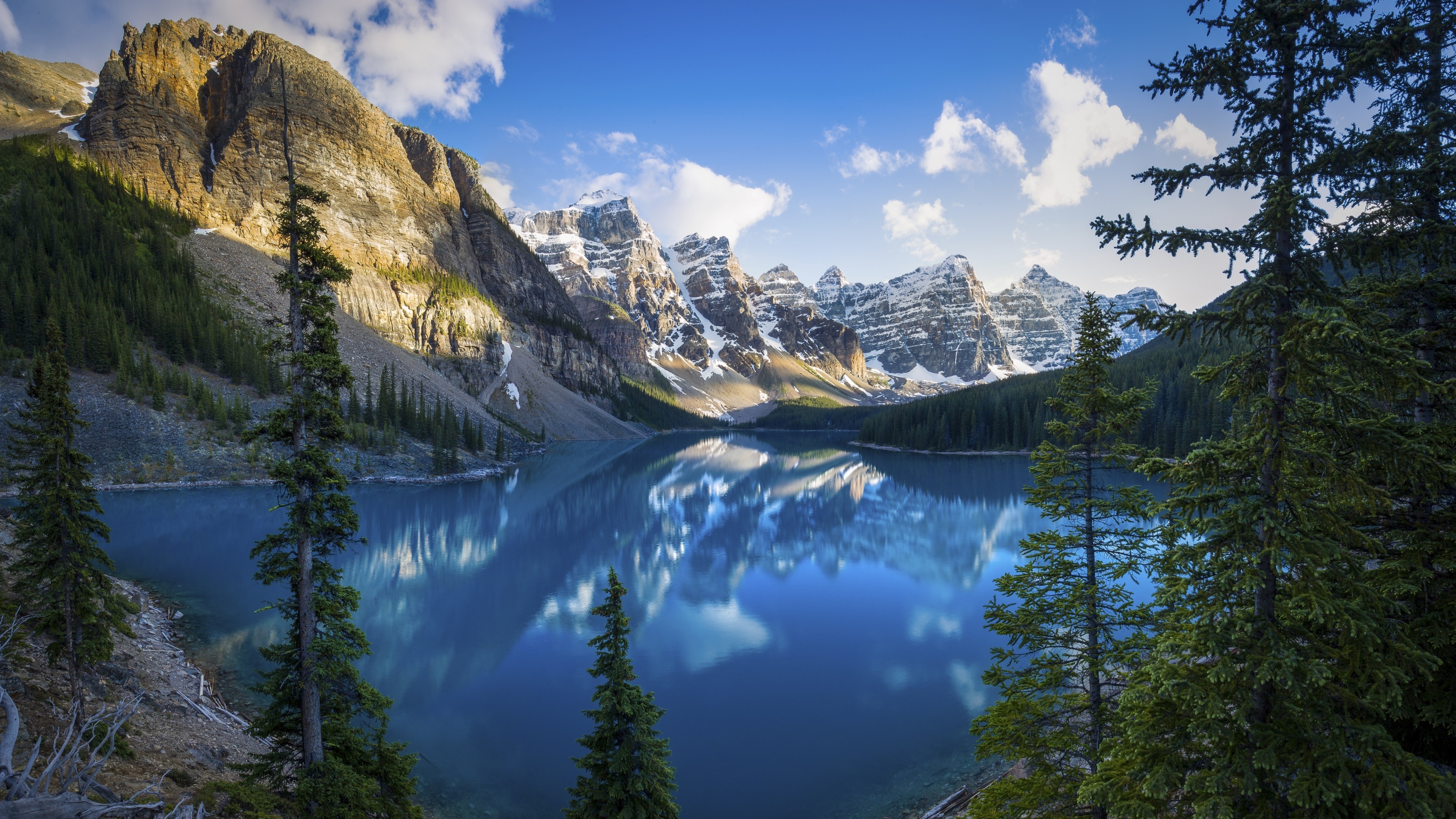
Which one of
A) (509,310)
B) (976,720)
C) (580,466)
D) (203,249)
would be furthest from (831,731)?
(509,310)

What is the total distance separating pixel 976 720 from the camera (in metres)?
8.27

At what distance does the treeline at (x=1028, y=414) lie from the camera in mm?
71125

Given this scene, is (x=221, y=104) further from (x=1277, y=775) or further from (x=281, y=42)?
(x=1277, y=775)

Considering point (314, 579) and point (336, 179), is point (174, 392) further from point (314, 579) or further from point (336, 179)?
point (336, 179)

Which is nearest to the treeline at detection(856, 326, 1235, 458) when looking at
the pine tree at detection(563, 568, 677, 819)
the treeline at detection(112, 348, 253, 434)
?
the pine tree at detection(563, 568, 677, 819)

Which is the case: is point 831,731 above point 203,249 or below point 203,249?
below

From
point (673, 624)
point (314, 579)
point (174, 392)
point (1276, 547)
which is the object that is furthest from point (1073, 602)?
point (174, 392)

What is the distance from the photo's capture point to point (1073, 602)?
7.72m

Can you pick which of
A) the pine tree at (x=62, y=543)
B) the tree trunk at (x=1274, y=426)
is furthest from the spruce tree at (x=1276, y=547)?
the pine tree at (x=62, y=543)

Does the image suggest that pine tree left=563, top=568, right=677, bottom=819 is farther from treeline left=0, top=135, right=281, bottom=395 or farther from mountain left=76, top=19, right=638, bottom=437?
mountain left=76, top=19, right=638, bottom=437

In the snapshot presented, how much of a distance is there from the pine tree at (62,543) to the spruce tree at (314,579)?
18.0ft

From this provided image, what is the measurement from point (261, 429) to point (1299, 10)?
12.5 metres

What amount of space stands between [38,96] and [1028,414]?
192 metres

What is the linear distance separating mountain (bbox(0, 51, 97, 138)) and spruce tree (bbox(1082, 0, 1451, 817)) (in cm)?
14598
